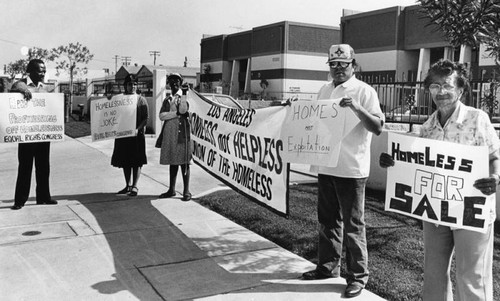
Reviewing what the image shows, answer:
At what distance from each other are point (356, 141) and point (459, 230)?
1215mm

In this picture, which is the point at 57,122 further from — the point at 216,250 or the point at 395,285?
the point at 395,285

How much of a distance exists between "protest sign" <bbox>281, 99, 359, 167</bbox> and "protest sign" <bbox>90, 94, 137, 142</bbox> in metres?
3.71

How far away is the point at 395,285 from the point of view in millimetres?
4426

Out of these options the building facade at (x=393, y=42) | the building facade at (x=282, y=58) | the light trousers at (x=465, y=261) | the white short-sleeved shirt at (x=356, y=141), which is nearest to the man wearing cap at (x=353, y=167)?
the white short-sleeved shirt at (x=356, y=141)

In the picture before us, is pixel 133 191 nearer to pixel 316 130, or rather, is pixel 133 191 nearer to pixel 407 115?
pixel 316 130

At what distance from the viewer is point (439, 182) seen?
346cm

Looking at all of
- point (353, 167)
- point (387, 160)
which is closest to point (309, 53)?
point (353, 167)

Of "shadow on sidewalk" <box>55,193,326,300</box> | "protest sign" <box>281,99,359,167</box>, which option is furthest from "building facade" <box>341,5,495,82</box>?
"protest sign" <box>281,99,359,167</box>

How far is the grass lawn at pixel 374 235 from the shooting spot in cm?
450

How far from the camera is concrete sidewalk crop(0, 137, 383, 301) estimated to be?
4312 millimetres

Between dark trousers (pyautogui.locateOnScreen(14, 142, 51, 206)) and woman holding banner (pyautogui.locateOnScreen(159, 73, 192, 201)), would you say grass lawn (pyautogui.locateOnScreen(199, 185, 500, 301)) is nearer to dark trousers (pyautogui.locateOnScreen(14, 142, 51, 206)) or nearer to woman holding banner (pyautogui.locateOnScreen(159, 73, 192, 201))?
woman holding banner (pyautogui.locateOnScreen(159, 73, 192, 201))

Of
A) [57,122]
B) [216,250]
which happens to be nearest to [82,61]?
[57,122]

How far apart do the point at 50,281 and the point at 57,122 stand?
11.4 feet

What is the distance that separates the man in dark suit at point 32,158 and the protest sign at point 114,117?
108cm
